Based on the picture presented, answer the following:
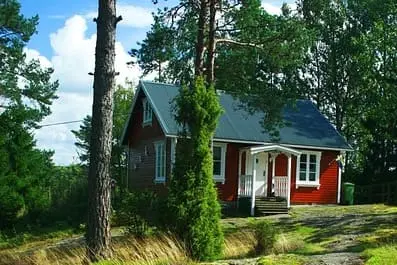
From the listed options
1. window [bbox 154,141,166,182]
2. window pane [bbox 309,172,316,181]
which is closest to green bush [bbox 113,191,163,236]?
window [bbox 154,141,166,182]

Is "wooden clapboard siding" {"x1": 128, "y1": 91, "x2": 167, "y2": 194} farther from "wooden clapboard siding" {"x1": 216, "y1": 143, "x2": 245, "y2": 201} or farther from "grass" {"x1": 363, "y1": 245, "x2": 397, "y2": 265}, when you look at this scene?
"grass" {"x1": 363, "y1": 245, "x2": 397, "y2": 265}

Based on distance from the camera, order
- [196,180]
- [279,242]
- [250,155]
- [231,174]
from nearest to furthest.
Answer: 1. [196,180]
2. [279,242]
3. [231,174]
4. [250,155]

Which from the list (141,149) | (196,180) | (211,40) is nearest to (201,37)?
(211,40)

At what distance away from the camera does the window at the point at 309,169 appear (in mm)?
33594

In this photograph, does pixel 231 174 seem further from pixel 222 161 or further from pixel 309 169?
pixel 309 169

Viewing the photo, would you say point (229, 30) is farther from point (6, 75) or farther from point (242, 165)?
point (6, 75)

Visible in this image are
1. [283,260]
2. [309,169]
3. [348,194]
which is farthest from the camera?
[348,194]

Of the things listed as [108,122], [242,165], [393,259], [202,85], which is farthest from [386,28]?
[393,259]

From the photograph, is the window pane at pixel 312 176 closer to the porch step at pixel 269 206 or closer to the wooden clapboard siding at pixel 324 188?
the wooden clapboard siding at pixel 324 188

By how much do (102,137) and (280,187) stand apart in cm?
2051

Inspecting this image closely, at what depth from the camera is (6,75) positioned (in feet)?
113

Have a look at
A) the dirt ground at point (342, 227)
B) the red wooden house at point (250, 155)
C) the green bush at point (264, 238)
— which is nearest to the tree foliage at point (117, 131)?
the red wooden house at point (250, 155)

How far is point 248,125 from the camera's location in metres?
33.6

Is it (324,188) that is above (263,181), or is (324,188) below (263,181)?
below
